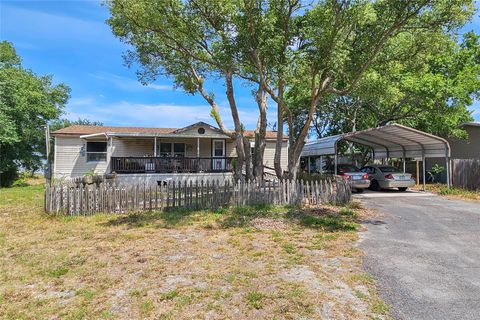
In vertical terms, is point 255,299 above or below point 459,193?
below

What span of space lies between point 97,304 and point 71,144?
69.0 feet

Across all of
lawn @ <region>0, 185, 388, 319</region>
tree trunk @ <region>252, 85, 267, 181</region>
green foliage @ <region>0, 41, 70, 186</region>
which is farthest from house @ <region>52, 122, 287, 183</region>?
lawn @ <region>0, 185, 388, 319</region>

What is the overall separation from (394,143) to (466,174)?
4.25 m

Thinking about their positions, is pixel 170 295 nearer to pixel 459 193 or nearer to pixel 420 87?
pixel 459 193

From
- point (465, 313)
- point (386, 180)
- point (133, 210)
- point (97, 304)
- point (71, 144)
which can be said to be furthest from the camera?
point (71, 144)

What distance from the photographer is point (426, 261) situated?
5.85 meters

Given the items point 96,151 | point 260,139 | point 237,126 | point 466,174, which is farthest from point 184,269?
point 96,151

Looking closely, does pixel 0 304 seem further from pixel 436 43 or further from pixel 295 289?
pixel 436 43

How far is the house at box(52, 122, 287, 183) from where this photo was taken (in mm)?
20172

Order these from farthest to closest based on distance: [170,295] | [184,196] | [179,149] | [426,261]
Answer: [179,149] → [184,196] → [426,261] → [170,295]

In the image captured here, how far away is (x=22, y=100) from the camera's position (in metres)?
23.4

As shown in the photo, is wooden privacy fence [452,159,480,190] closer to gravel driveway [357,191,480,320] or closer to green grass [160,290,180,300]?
gravel driveway [357,191,480,320]

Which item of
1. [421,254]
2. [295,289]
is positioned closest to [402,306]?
[295,289]

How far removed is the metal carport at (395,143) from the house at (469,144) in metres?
5.32
